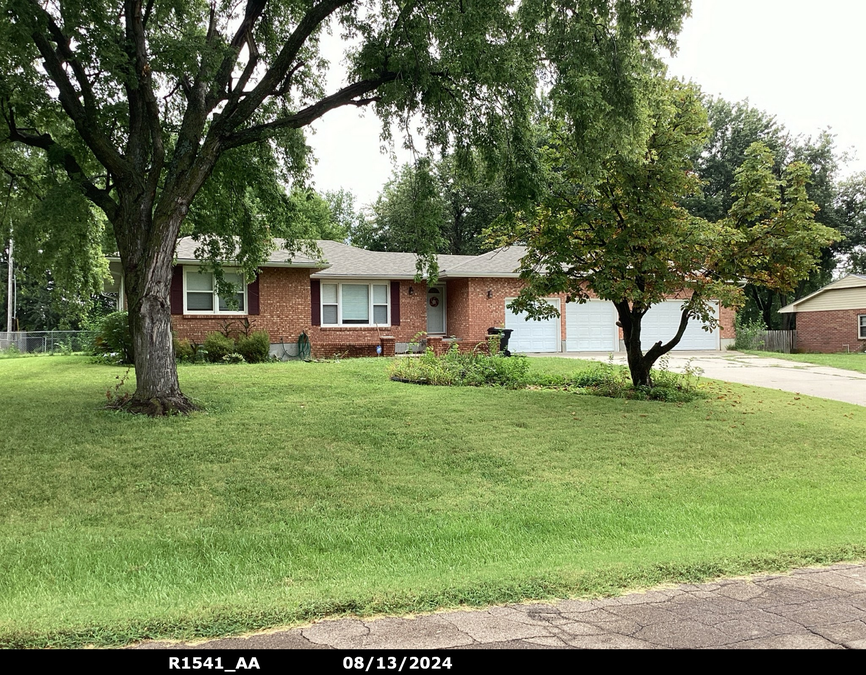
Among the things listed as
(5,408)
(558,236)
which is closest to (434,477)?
(558,236)

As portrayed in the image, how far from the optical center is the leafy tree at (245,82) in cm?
908

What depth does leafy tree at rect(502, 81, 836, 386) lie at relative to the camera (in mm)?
10992

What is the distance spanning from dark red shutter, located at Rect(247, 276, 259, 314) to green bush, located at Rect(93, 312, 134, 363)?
3870 mm

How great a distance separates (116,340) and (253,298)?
4.52 meters

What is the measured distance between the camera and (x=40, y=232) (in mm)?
A: 10141

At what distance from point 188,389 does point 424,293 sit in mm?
12791

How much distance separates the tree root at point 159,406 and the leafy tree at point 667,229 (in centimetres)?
632

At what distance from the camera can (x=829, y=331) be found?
32219mm

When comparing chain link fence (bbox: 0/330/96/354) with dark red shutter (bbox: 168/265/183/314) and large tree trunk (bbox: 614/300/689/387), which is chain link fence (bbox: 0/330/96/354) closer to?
dark red shutter (bbox: 168/265/183/314)

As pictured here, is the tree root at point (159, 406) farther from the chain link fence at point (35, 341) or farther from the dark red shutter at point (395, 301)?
the chain link fence at point (35, 341)

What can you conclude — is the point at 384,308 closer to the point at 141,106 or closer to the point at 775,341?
the point at 141,106

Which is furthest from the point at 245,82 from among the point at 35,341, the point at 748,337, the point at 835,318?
the point at 835,318

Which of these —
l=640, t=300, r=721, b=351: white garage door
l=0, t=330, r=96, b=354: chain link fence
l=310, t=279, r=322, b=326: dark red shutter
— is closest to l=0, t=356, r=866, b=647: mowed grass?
l=310, t=279, r=322, b=326: dark red shutter

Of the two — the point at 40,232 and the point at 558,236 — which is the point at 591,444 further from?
the point at 40,232
